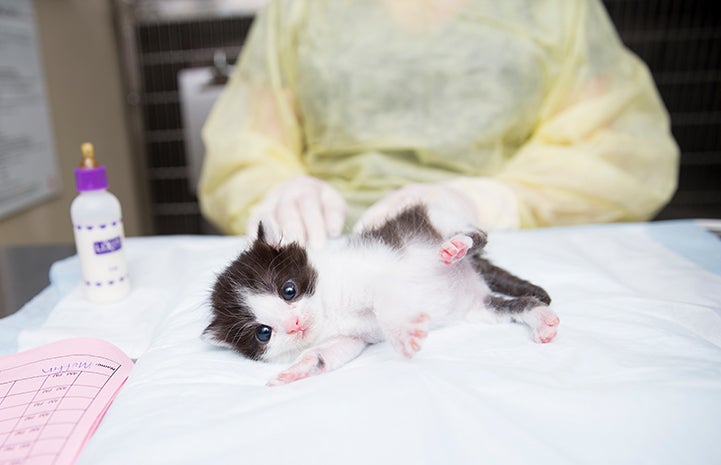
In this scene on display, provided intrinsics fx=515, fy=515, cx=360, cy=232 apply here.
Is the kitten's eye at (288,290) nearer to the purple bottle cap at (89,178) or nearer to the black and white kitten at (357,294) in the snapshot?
the black and white kitten at (357,294)

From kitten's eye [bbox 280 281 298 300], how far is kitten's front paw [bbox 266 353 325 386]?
0.12 m

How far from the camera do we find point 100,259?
2.93 ft

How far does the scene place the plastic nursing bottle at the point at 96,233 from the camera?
0.87 m

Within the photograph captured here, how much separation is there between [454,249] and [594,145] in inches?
29.0

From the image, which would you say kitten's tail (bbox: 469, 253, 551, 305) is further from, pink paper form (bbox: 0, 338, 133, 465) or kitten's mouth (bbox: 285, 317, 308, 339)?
pink paper form (bbox: 0, 338, 133, 465)

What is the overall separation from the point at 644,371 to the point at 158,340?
61 centimetres

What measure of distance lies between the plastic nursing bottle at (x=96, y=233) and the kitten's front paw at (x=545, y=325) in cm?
70

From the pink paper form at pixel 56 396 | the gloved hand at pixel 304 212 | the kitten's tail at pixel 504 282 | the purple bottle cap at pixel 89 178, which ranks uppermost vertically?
the purple bottle cap at pixel 89 178

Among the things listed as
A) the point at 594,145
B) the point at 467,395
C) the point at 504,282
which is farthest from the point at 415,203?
the point at 594,145

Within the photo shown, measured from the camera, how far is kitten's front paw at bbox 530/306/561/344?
2.12 ft

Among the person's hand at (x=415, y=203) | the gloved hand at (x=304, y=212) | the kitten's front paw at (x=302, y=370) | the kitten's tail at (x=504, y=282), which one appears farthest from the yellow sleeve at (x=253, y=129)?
the kitten's front paw at (x=302, y=370)

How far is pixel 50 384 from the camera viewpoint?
0.65 metres

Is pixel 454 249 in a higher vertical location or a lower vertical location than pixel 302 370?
higher

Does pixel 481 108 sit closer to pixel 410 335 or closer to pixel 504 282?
pixel 504 282
